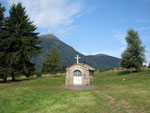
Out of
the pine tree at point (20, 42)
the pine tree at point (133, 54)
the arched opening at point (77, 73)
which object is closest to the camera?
the arched opening at point (77, 73)

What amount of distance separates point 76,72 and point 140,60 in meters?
22.1

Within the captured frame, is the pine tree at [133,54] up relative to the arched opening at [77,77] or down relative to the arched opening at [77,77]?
up

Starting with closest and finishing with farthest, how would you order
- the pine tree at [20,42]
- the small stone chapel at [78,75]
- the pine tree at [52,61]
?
the small stone chapel at [78,75] < the pine tree at [20,42] < the pine tree at [52,61]

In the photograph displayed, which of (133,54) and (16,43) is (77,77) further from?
(133,54)

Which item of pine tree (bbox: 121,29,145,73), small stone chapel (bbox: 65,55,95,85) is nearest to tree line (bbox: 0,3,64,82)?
small stone chapel (bbox: 65,55,95,85)

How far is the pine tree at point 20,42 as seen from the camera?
31.9 m

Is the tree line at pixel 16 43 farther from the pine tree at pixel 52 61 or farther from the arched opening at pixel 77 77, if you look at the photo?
the pine tree at pixel 52 61

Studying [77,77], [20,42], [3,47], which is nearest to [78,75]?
[77,77]

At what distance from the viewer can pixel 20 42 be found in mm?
33344

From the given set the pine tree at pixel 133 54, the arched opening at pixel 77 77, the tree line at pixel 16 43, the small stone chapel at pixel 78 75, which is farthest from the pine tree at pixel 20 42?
the pine tree at pixel 133 54

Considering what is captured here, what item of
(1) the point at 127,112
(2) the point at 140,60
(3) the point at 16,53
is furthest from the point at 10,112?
(2) the point at 140,60

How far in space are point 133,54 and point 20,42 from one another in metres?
29.9

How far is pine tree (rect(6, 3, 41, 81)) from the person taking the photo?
3189 cm

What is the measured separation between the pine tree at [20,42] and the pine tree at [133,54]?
23.6 meters
